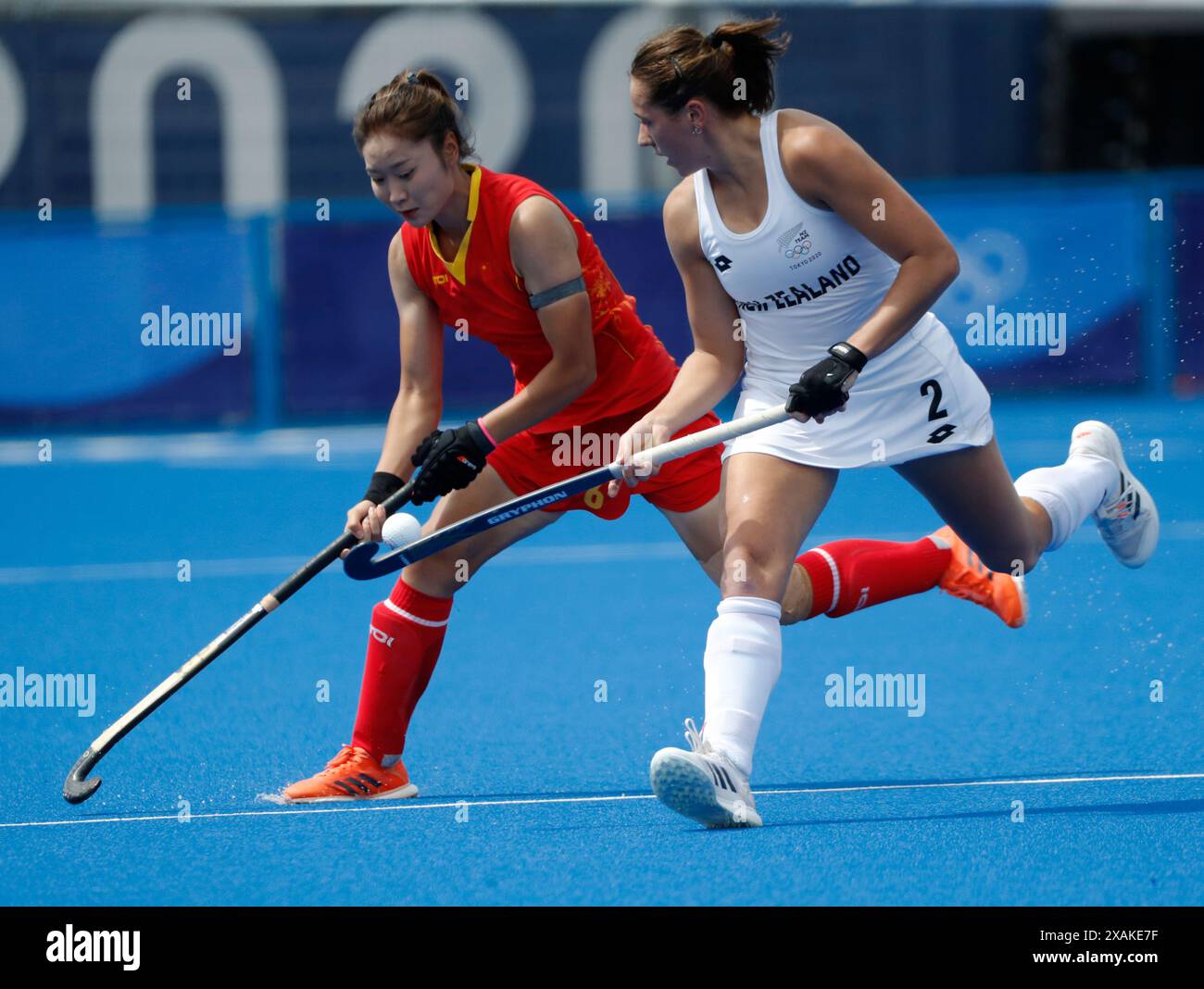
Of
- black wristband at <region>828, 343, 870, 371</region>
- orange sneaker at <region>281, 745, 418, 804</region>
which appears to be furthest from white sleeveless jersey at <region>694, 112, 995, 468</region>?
orange sneaker at <region>281, 745, 418, 804</region>

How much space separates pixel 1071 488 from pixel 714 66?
5.18 feet

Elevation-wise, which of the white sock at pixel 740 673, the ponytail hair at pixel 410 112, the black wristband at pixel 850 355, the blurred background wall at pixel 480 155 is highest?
the blurred background wall at pixel 480 155

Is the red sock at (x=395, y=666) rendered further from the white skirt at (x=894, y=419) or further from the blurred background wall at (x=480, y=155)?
the blurred background wall at (x=480, y=155)

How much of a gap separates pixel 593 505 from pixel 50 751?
164 centimetres

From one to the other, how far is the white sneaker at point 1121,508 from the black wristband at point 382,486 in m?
1.87

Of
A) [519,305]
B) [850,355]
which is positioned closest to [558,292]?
[519,305]

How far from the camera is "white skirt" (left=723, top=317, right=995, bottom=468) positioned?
413 centimetres

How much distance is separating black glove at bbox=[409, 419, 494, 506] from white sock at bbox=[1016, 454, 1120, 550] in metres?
1.34

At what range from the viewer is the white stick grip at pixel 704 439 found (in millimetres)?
4023

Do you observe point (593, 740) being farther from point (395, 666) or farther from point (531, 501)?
point (531, 501)

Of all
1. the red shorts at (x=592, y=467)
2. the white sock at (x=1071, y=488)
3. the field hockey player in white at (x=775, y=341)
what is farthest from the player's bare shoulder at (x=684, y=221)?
the white sock at (x=1071, y=488)

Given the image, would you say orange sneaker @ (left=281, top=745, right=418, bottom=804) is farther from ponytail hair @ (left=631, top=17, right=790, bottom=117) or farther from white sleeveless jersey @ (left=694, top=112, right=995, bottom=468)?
ponytail hair @ (left=631, top=17, right=790, bottom=117)

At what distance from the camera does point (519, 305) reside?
4.35 meters
